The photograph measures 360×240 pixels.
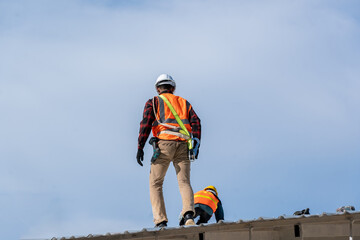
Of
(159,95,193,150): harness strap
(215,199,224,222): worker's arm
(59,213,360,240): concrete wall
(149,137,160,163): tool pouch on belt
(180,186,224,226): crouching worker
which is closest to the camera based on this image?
(59,213,360,240): concrete wall

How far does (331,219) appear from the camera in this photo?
10398 millimetres

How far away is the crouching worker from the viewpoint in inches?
534

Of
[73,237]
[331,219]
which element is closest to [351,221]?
[331,219]

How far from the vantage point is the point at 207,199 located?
1364cm

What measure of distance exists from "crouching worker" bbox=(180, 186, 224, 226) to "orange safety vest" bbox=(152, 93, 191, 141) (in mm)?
1912

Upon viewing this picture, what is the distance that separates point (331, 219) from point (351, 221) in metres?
0.32

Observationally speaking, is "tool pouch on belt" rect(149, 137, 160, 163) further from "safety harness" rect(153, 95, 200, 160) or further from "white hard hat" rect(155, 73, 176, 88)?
"white hard hat" rect(155, 73, 176, 88)

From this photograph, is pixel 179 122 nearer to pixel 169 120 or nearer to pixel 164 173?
pixel 169 120

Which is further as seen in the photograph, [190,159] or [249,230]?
[190,159]

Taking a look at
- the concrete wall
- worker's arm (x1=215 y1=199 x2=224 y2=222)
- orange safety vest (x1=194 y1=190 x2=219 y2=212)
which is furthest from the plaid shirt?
the concrete wall

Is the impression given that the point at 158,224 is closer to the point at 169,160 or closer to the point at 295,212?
the point at 169,160

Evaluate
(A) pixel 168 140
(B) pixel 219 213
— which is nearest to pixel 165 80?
(A) pixel 168 140

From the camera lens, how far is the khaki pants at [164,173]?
11875mm

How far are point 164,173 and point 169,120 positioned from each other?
871 mm
